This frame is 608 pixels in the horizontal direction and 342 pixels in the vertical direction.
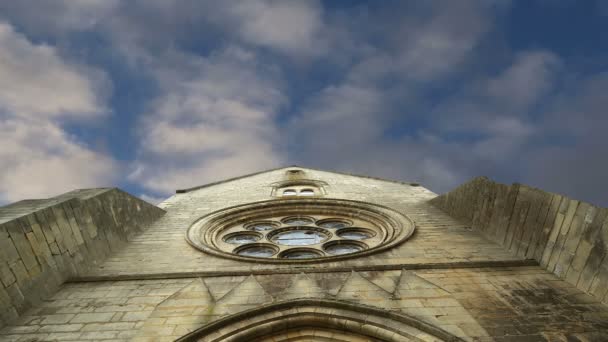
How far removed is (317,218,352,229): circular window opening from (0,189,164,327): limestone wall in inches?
179

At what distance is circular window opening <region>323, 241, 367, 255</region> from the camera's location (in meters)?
7.27

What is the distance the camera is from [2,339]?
157 inches

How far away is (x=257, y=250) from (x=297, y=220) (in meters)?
2.14

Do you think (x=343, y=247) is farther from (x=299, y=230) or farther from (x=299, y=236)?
(x=299, y=230)

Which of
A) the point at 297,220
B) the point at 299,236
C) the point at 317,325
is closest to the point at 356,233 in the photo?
the point at 299,236

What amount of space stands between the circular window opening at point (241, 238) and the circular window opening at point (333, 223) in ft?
5.80

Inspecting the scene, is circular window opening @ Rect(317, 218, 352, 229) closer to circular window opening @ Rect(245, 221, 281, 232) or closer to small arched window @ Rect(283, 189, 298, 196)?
circular window opening @ Rect(245, 221, 281, 232)

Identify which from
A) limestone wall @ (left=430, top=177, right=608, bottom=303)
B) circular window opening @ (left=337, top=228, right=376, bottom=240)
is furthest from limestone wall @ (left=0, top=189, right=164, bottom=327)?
limestone wall @ (left=430, top=177, right=608, bottom=303)

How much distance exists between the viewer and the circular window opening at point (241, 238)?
8016 mm

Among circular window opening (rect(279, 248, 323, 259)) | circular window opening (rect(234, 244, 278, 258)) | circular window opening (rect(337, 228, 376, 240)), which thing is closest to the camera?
circular window opening (rect(279, 248, 323, 259))

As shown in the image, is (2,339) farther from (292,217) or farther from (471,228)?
(471,228)

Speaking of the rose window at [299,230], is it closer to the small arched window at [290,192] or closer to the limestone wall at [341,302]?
the limestone wall at [341,302]

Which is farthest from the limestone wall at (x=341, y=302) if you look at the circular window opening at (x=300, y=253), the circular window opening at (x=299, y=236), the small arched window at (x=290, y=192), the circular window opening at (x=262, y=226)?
the small arched window at (x=290, y=192)

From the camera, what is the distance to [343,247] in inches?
295
